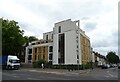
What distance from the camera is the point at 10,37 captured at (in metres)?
54.4

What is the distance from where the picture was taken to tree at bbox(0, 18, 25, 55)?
54.5 metres

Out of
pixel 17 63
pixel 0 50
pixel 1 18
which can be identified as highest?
pixel 1 18

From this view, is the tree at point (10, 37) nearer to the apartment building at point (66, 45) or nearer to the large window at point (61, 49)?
the apartment building at point (66, 45)

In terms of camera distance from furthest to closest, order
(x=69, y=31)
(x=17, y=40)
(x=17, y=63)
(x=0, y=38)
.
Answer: (x=69, y=31)
(x=17, y=40)
(x=0, y=38)
(x=17, y=63)

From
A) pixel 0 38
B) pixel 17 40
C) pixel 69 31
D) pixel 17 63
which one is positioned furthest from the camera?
pixel 69 31

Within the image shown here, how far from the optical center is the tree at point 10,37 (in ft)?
179

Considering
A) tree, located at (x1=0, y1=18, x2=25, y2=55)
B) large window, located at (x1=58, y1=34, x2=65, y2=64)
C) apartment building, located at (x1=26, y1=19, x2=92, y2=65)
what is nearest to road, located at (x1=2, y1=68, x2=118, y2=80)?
tree, located at (x1=0, y1=18, x2=25, y2=55)

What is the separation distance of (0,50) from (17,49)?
502 cm

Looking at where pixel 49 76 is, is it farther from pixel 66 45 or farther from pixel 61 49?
pixel 61 49

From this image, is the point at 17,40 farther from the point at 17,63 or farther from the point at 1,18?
the point at 17,63

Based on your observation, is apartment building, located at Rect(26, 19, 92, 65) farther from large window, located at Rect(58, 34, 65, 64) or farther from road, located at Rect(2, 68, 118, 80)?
road, located at Rect(2, 68, 118, 80)

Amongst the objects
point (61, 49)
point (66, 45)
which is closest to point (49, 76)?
point (66, 45)

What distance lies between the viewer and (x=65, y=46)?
60656 millimetres

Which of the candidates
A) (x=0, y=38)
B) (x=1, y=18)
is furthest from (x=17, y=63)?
(x=1, y=18)
